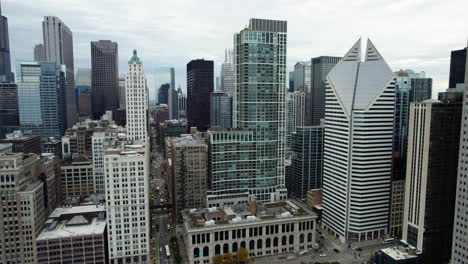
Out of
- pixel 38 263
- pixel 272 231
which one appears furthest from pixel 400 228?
pixel 38 263

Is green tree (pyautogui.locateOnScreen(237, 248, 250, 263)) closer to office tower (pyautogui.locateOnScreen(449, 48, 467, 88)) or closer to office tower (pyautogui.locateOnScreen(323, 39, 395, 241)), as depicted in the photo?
office tower (pyautogui.locateOnScreen(323, 39, 395, 241))

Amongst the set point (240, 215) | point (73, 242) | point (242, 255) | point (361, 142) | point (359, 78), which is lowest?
point (242, 255)

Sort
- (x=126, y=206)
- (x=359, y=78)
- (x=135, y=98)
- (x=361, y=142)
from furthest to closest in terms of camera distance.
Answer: (x=135, y=98)
(x=359, y=78)
(x=361, y=142)
(x=126, y=206)

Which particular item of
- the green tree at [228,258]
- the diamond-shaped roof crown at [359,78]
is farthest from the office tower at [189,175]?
the diamond-shaped roof crown at [359,78]

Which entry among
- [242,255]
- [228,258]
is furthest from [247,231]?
[228,258]

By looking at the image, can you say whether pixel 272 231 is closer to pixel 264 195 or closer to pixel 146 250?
pixel 264 195

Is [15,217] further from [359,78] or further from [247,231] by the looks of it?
[359,78]

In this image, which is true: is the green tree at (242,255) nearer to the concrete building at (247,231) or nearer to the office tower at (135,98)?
the concrete building at (247,231)
